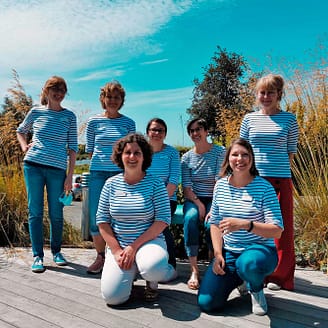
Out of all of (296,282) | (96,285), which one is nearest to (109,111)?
(96,285)

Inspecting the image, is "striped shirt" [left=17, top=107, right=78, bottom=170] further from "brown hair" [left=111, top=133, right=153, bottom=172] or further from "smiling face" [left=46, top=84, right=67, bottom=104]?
"brown hair" [left=111, top=133, right=153, bottom=172]

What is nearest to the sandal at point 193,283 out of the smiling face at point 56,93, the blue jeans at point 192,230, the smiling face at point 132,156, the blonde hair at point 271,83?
the blue jeans at point 192,230

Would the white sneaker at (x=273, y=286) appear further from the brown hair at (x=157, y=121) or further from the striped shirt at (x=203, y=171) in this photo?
the brown hair at (x=157, y=121)

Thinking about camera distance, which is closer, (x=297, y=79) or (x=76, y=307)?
(x=76, y=307)

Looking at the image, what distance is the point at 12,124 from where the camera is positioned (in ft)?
16.4

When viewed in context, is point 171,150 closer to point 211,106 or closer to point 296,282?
point 296,282

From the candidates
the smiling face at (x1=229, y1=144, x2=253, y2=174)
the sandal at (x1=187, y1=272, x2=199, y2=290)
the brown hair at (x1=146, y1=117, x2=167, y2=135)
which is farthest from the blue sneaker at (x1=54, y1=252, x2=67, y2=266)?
the smiling face at (x1=229, y1=144, x2=253, y2=174)

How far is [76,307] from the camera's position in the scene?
241cm

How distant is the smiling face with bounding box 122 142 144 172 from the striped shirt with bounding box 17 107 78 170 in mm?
895

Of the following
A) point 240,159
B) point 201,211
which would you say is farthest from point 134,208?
point 240,159

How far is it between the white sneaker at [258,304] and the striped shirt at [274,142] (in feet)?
2.82

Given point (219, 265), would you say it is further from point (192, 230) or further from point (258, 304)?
point (192, 230)

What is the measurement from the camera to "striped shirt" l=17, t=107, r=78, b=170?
3.16 metres

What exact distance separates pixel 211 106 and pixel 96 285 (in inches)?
612
